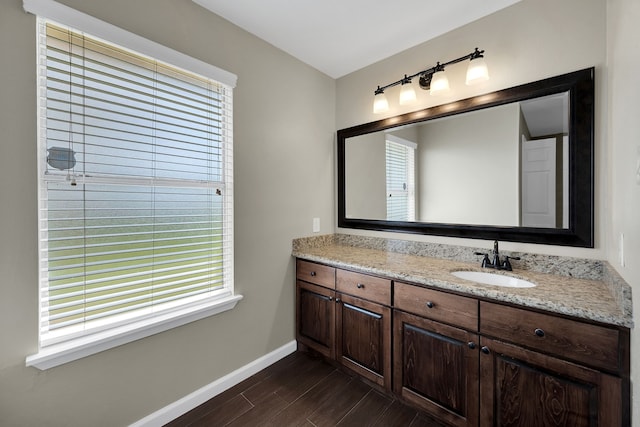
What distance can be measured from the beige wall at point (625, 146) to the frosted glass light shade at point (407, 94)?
1.03m

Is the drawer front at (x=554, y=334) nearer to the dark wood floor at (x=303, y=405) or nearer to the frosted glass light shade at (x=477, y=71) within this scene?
the dark wood floor at (x=303, y=405)

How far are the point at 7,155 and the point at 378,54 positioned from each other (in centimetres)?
238

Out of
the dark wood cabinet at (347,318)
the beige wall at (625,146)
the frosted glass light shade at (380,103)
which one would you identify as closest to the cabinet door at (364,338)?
the dark wood cabinet at (347,318)

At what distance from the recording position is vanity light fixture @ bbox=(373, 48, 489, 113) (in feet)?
5.67

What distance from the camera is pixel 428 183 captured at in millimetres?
2117

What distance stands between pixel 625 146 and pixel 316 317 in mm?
2003

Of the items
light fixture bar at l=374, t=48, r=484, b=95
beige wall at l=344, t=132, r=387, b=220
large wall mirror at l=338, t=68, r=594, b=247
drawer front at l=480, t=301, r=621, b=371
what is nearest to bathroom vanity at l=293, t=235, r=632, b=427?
drawer front at l=480, t=301, r=621, b=371

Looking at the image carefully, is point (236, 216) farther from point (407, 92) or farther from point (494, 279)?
point (494, 279)

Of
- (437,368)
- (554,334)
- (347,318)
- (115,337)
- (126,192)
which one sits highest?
(126,192)

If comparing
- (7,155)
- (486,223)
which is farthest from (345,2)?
(7,155)

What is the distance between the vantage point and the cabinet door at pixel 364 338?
5.73 ft

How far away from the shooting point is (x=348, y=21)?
6.18 ft

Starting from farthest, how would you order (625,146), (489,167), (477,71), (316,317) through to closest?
(316,317) → (489,167) → (477,71) → (625,146)

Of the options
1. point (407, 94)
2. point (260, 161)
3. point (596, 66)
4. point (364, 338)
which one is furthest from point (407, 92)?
point (364, 338)
